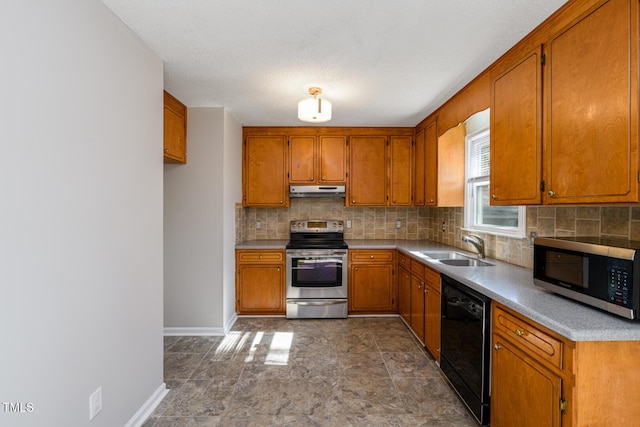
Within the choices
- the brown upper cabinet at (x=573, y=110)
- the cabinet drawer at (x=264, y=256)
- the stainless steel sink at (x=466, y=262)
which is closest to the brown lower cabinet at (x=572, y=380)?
the brown upper cabinet at (x=573, y=110)

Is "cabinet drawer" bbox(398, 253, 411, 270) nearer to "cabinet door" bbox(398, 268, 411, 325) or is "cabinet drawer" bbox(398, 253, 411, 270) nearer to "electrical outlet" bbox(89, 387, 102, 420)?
"cabinet door" bbox(398, 268, 411, 325)

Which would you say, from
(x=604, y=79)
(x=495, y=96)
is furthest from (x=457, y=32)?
(x=604, y=79)

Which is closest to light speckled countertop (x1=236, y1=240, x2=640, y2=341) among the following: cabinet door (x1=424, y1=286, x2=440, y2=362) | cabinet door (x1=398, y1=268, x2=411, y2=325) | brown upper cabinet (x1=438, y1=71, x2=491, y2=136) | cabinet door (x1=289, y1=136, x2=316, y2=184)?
cabinet door (x1=424, y1=286, x2=440, y2=362)

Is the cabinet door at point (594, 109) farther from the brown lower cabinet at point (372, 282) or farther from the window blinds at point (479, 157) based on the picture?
the brown lower cabinet at point (372, 282)

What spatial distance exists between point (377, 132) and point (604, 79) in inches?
107

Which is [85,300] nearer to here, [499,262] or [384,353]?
[384,353]

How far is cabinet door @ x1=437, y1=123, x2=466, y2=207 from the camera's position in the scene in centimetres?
327

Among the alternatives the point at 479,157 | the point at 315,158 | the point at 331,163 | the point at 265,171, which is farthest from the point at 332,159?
the point at 479,157

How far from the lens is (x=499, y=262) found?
8.25 feet

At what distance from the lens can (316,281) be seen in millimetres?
3625

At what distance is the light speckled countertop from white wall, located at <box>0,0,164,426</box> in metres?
2.09

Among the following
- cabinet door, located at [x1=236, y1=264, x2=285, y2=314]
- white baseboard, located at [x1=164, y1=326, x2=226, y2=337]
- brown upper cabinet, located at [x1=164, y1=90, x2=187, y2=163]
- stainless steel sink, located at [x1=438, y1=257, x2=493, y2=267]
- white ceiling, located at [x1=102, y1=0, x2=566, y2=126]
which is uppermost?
white ceiling, located at [x1=102, y1=0, x2=566, y2=126]

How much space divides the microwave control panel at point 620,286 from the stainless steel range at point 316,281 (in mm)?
2587

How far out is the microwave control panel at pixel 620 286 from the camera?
1122 millimetres
